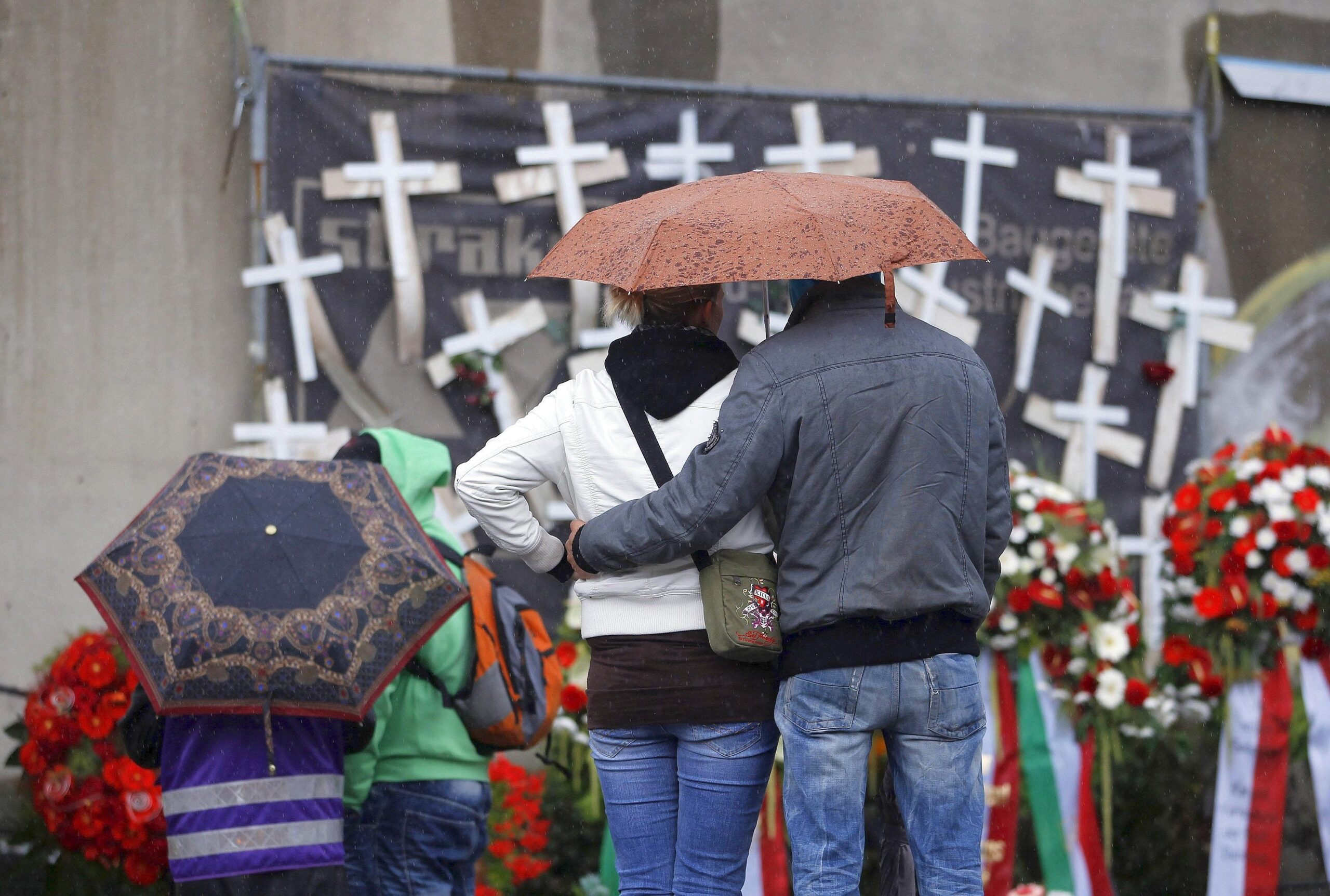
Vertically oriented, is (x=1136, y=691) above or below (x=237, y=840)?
below

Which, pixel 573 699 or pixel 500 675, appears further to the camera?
pixel 573 699

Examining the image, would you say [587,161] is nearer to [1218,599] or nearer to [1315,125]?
[1218,599]

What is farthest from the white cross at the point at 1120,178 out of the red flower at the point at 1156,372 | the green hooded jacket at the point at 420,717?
the green hooded jacket at the point at 420,717

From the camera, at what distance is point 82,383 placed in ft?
16.8

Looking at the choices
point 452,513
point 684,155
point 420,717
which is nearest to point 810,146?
point 684,155

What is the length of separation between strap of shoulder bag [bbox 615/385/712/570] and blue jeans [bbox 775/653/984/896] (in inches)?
13.7

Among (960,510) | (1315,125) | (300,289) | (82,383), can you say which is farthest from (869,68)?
(960,510)

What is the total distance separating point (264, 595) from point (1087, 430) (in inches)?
162

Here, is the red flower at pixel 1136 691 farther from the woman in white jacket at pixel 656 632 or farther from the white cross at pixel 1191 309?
the woman in white jacket at pixel 656 632

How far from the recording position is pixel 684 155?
18.2 feet

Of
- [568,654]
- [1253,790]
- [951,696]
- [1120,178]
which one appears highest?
[1120,178]

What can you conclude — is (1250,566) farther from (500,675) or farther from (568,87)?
(568,87)

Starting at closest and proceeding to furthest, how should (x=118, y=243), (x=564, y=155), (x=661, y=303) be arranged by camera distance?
1. (x=661, y=303)
2. (x=118, y=243)
3. (x=564, y=155)

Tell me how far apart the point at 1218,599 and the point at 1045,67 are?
244 centimetres
